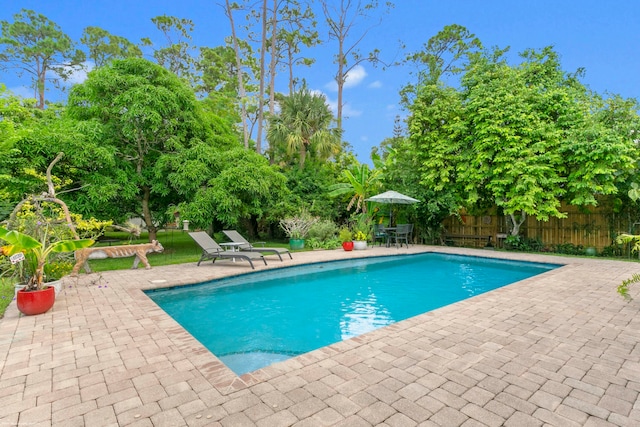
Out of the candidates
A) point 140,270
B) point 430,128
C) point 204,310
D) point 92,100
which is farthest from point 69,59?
point 204,310

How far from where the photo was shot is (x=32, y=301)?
4992 millimetres

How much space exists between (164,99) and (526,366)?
39.0 ft

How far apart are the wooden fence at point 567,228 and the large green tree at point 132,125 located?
12.8 metres

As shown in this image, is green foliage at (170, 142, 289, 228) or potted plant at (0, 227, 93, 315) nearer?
potted plant at (0, 227, 93, 315)

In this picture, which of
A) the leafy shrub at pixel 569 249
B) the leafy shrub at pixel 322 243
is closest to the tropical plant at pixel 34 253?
the leafy shrub at pixel 322 243

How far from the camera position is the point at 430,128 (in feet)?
50.2

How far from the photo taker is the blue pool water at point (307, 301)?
16.2 ft

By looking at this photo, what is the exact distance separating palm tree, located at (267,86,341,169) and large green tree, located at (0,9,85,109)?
20.0 m

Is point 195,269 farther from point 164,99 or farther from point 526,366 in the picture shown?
point 526,366

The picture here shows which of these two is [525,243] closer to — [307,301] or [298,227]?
[298,227]

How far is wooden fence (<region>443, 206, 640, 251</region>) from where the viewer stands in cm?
1214

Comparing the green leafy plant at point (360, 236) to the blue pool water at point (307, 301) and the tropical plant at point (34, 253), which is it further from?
the tropical plant at point (34, 253)

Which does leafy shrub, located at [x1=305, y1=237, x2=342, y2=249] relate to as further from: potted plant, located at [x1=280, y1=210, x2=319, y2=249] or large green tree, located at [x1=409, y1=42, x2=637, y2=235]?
large green tree, located at [x1=409, y1=42, x2=637, y2=235]

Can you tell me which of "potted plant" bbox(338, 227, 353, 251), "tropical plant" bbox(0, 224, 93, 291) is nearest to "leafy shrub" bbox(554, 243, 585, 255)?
"potted plant" bbox(338, 227, 353, 251)
